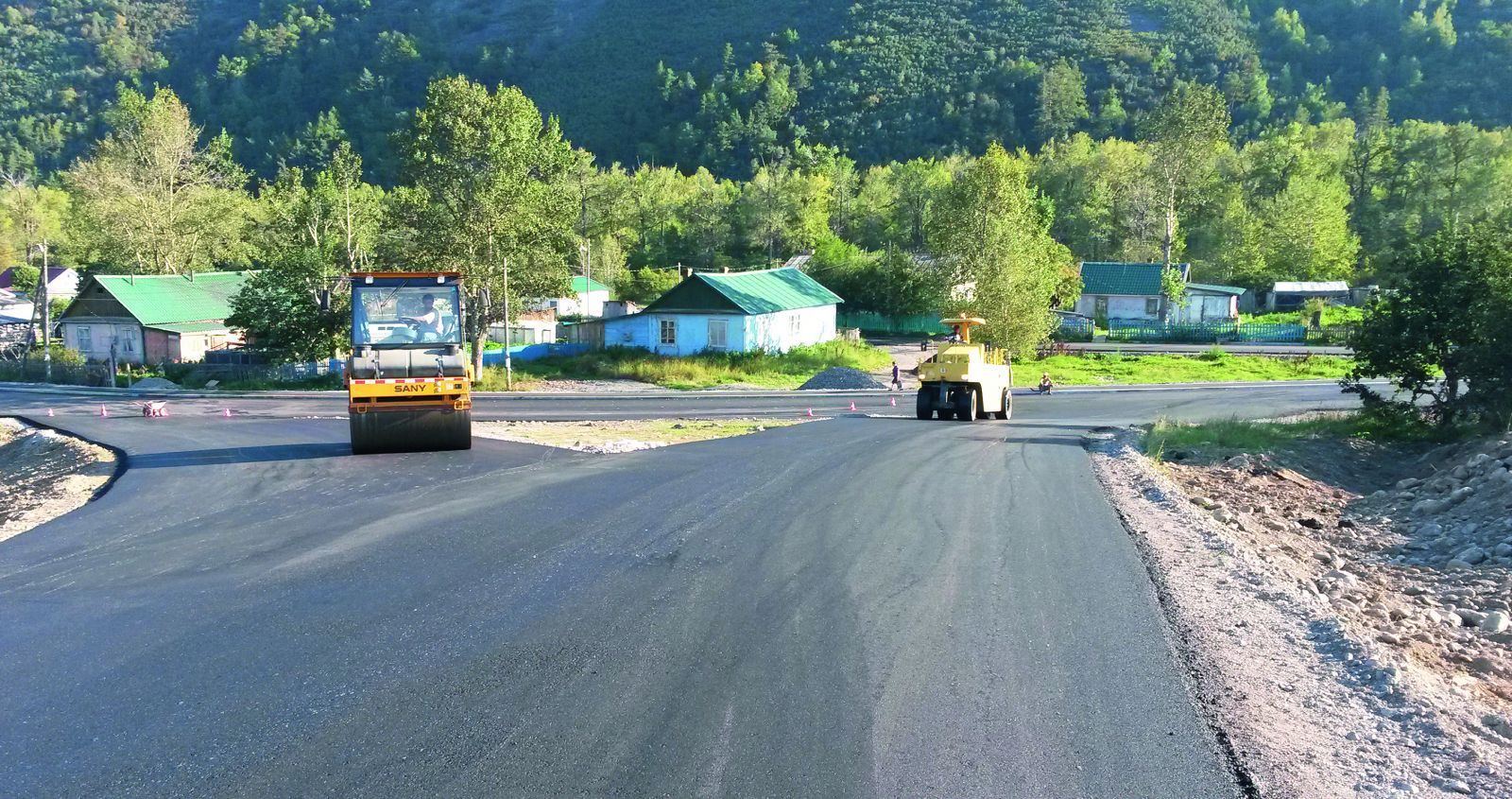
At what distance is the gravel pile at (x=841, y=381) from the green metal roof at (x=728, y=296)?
9013mm

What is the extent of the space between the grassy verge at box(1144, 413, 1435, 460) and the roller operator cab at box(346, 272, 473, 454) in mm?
15830

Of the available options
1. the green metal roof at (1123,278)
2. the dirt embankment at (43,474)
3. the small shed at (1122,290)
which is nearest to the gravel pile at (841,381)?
the dirt embankment at (43,474)

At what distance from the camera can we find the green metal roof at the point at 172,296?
191ft

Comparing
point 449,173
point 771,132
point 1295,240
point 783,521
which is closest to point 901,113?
point 771,132

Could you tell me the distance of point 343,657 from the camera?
906 centimetres

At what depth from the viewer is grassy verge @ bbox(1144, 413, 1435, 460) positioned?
2665 cm

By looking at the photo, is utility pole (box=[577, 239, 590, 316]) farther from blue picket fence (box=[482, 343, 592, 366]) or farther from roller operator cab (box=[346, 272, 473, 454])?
roller operator cab (box=[346, 272, 473, 454])

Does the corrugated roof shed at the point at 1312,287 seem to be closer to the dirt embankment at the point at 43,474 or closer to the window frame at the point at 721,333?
the window frame at the point at 721,333

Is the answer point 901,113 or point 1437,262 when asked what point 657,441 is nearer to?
point 1437,262

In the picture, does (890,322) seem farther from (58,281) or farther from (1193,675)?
(58,281)

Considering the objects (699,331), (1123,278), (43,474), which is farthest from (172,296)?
(1123,278)

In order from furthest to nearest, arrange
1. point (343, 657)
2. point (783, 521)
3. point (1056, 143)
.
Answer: point (1056, 143), point (783, 521), point (343, 657)

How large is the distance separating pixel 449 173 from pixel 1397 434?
130 ft

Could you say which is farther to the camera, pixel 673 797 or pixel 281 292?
pixel 281 292
